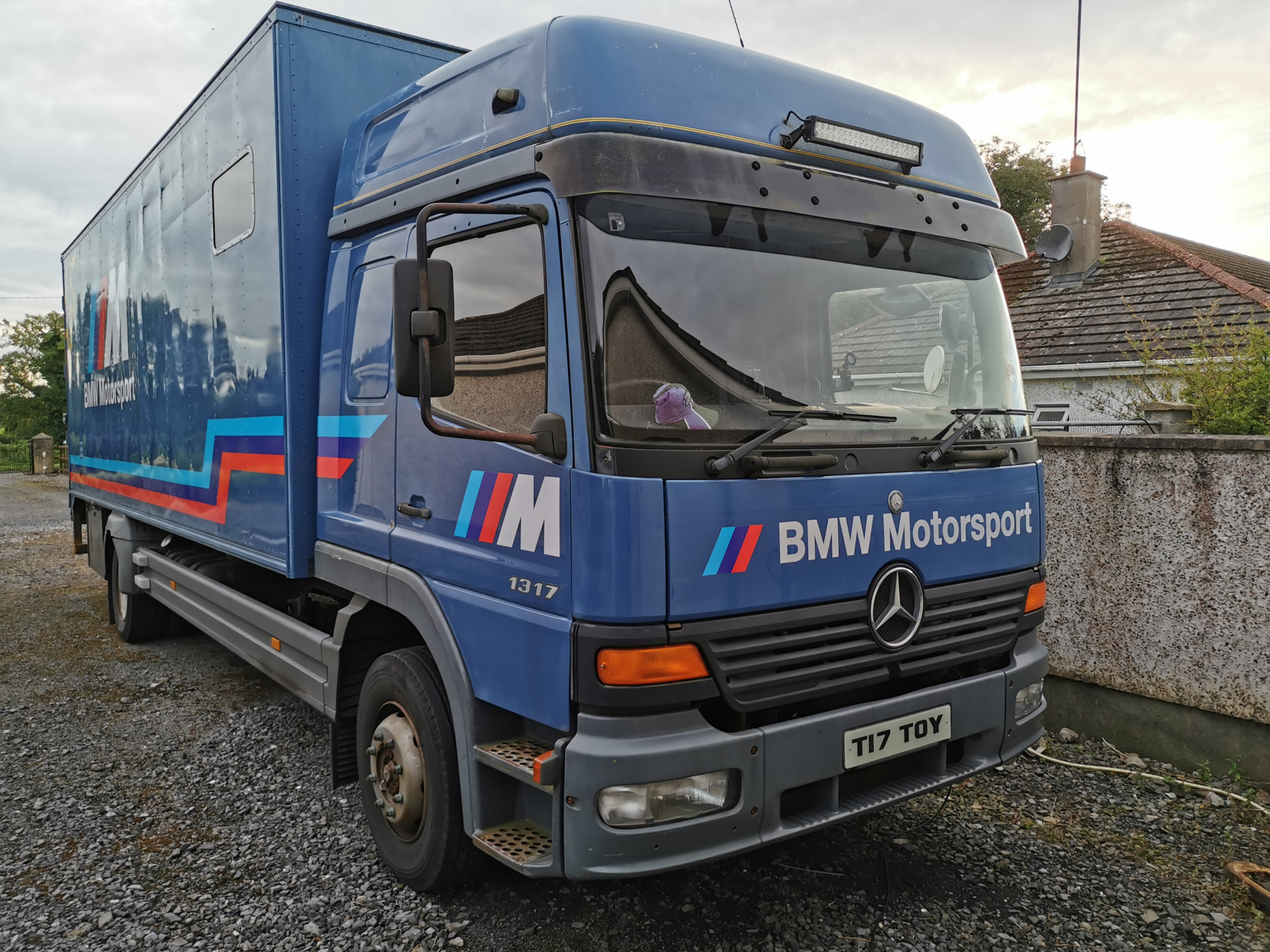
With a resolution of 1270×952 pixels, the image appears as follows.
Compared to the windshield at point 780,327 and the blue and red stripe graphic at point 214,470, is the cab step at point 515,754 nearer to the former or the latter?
the windshield at point 780,327

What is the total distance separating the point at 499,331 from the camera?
111 inches

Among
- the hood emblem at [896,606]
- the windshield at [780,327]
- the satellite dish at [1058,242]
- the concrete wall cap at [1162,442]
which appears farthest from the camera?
the satellite dish at [1058,242]

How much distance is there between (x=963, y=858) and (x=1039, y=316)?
1101 cm

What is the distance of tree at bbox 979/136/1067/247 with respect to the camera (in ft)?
83.8

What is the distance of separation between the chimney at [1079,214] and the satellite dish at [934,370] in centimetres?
1152

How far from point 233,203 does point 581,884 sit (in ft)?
11.2

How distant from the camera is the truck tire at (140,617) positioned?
6.98 meters

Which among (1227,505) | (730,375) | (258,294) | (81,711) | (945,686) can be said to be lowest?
(81,711)

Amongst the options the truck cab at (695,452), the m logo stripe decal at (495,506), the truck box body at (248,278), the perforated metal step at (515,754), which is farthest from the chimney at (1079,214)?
the perforated metal step at (515,754)

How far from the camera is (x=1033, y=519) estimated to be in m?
3.30

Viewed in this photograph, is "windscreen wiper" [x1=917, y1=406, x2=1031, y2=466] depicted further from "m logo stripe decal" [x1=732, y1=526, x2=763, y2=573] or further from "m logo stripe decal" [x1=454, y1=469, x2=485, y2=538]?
"m logo stripe decal" [x1=454, y1=469, x2=485, y2=538]

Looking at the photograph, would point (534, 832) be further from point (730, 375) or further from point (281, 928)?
point (730, 375)

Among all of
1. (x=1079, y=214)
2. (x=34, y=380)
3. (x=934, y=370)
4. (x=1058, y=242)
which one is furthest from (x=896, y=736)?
(x=34, y=380)

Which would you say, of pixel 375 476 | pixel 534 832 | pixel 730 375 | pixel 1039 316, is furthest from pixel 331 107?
pixel 1039 316
